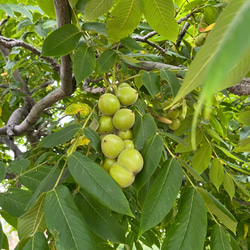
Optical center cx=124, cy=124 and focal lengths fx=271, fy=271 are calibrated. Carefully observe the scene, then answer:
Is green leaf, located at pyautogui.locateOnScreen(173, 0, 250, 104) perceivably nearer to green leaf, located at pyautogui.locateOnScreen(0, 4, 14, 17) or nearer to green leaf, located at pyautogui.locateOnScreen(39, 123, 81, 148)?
green leaf, located at pyautogui.locateOnScreen(39, 123, 81, 148)

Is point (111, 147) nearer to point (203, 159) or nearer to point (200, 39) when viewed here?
point (203, 159)

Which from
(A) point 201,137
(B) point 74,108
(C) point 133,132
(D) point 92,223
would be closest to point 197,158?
(A) point 201,137

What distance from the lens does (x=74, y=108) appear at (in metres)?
1.28

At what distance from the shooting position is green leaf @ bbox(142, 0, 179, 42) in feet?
3.27

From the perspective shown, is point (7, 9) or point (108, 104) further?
point (7, 9)

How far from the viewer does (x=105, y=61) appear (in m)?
1.22

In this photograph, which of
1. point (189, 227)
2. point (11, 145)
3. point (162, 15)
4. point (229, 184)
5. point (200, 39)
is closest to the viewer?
point (189, 227)

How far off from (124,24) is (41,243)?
86 cm

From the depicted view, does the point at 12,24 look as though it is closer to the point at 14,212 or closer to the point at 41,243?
the point at 14,212

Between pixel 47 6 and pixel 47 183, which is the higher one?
pixel 47 6

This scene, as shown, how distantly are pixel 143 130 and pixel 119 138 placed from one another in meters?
0.10

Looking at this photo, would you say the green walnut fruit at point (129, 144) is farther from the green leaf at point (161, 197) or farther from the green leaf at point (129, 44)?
the green leaf at point (129, 44)

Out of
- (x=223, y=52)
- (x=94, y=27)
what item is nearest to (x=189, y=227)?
(x=223, y=52)

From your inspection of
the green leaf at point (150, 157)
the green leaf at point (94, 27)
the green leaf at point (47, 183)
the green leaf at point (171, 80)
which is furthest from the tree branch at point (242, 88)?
the green leaf at point (47, 183)
